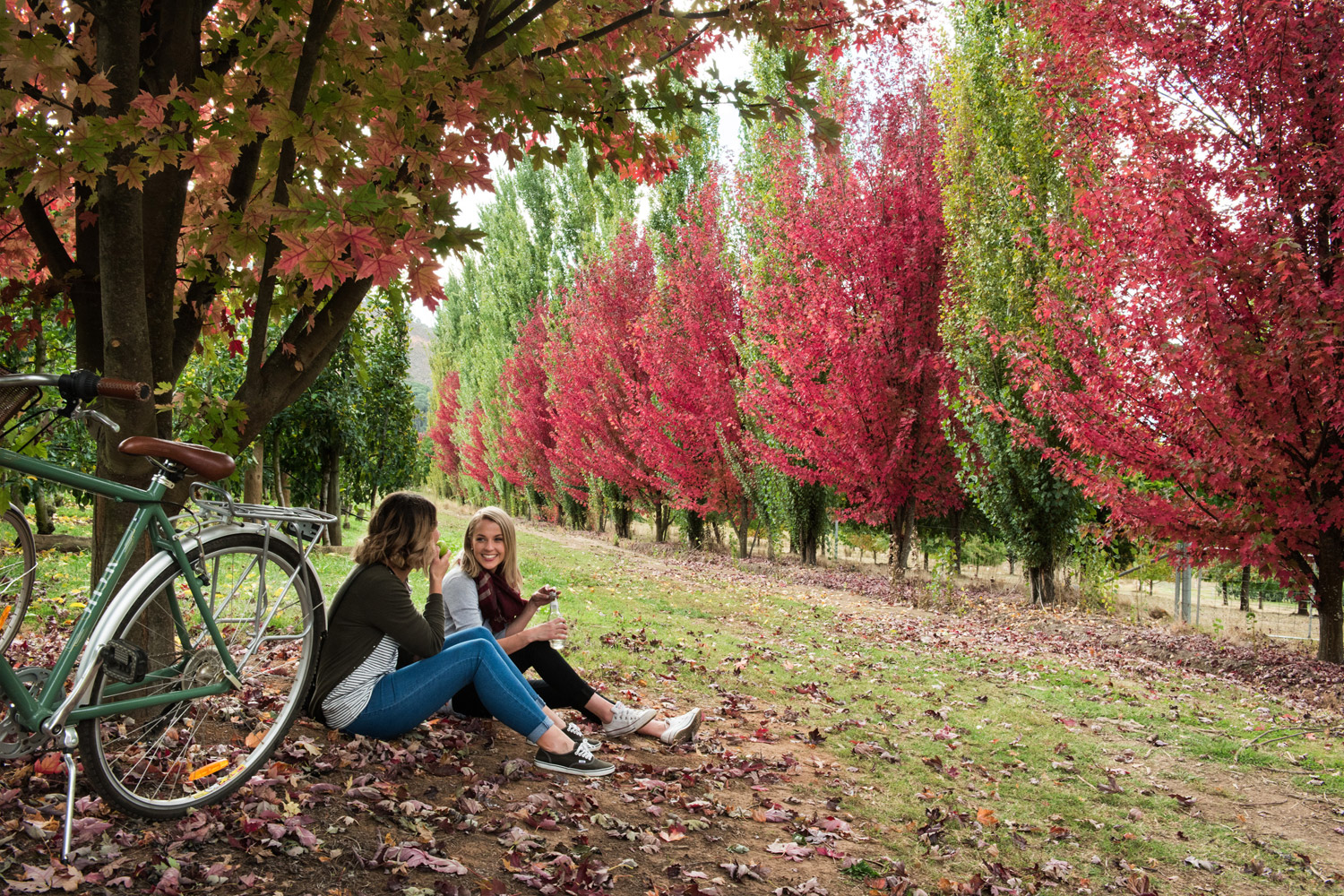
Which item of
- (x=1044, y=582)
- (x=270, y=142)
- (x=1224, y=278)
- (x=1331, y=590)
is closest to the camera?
(x=270, y=142)

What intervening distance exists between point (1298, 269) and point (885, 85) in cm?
840

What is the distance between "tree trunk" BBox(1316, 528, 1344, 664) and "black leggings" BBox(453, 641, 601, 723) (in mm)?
7847

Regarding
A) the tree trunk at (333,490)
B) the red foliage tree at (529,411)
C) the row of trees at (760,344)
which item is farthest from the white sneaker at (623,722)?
the red foliage tree at (529,411)

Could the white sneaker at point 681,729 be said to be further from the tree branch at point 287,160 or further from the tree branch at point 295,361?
the tree branch at point 287,160

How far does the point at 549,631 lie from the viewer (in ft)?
13.8

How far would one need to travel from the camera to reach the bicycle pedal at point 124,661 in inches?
100

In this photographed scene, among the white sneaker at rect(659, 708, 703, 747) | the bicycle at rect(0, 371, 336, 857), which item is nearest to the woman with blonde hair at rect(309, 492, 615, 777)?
the bicycle at rect(0, 371, 336, 857)

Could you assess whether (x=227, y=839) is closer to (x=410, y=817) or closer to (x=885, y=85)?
(x=410, y=817)

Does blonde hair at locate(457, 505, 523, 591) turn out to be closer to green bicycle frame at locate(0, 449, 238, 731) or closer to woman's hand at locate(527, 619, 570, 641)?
woman's hand at locate(527, 619, 570, 641)

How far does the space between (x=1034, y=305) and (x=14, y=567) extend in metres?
11.2

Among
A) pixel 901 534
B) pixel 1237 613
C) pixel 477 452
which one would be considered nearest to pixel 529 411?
pixel 477 452

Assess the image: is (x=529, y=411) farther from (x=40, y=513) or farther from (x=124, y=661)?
(x=124, y=661)

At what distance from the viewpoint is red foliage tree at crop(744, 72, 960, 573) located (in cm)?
1260

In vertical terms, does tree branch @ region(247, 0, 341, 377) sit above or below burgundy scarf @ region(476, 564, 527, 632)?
above
